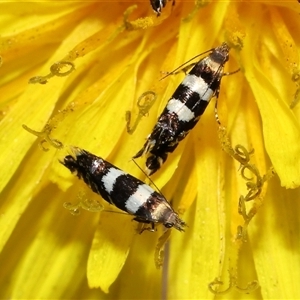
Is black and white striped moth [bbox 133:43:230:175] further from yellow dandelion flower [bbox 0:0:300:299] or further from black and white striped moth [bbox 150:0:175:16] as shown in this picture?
black and white striped moth [bbox 150:0:175:16]

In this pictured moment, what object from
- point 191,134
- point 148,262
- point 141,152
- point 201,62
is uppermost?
point 201,62

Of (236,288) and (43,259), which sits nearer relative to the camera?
(236,288)

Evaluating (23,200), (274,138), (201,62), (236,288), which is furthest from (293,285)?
(23,200)

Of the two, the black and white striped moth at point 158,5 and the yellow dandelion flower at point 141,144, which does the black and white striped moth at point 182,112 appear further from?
the black and white striped moth at point 158,5

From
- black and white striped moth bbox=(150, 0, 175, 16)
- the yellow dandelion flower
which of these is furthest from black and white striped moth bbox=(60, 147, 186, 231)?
black and white striped moth bbox=(150, 0, 175, 16)

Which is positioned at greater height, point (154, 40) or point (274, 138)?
point (154, 40)

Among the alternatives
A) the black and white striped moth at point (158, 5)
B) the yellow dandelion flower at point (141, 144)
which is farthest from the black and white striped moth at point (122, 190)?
the black and white striped moth at point (158, 5)

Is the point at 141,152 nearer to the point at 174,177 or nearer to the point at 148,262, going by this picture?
the point at 174,177

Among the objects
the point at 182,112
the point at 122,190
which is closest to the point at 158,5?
the point at 182,112
